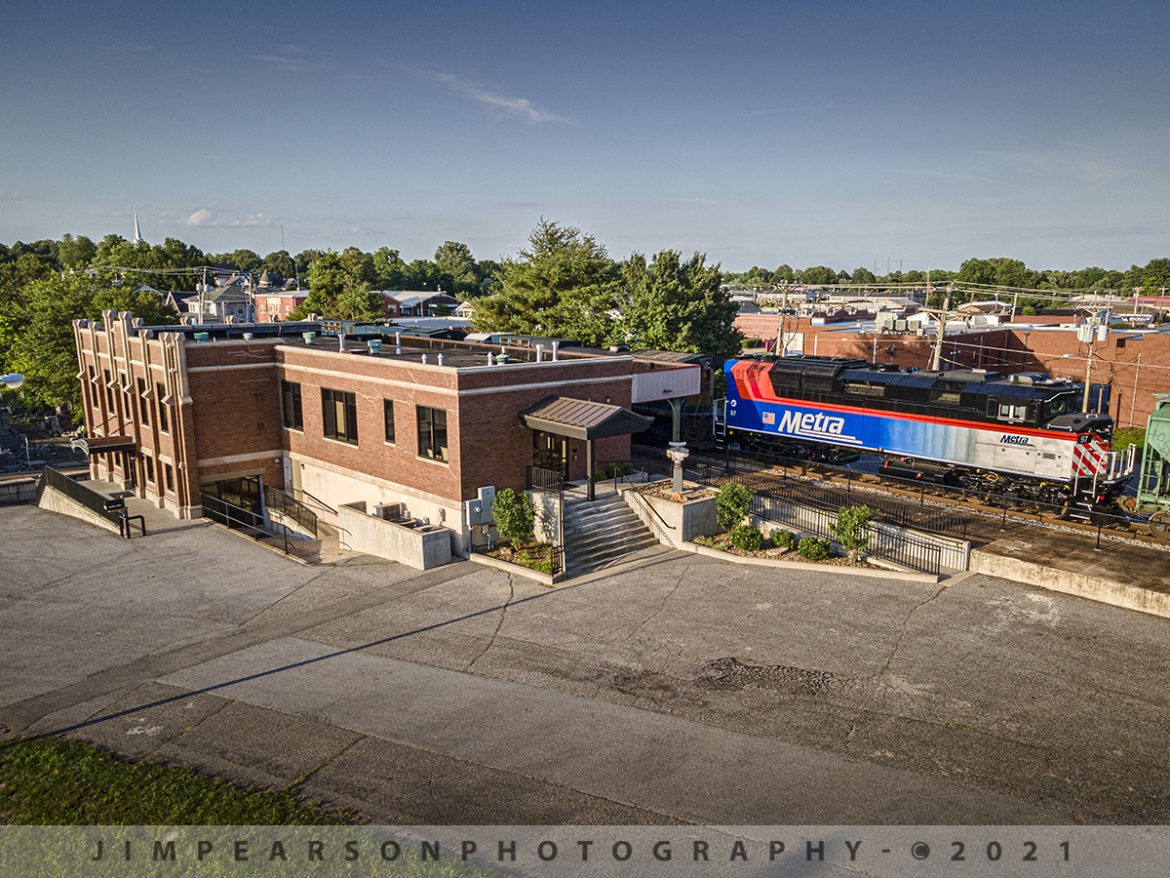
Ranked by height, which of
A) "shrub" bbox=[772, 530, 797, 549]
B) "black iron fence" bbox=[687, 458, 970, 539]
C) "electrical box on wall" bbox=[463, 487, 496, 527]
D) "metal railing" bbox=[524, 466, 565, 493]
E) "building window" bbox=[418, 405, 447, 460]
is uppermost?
"building window" bbox=[418, 405, 447, 460]

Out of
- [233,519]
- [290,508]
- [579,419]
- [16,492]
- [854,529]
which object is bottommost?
[16,492]

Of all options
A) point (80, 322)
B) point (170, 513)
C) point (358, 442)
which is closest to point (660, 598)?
point (358, 442)

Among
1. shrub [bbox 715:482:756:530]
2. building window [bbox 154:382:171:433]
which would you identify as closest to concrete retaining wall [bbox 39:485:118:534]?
building window [bbox 154:382:171:433]

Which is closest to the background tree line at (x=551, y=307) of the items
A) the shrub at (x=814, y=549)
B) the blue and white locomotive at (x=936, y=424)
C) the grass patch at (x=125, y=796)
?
the blue and white locomotive at (x=936, y=424)

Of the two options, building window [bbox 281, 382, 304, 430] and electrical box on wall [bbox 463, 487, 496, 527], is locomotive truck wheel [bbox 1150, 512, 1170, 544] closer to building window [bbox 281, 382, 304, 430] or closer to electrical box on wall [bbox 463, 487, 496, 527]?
electrical box on wall [bbox 463, 487, 496, 527]

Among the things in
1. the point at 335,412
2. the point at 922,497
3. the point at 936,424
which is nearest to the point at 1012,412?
the point at 936,424

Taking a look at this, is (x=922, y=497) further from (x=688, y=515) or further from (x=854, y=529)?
(x=688, y=515)
